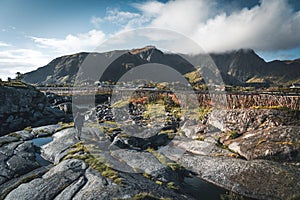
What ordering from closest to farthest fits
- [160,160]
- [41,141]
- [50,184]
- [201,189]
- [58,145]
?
[50,184] → [201,189] → [160,160] → [58,145] → [41,141]

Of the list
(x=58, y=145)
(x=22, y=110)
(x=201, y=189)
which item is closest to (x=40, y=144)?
(x=58, y=145)

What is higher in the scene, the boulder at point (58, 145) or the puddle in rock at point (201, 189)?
the boulder at point (58, 145)

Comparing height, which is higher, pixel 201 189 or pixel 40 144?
pixel 40 144

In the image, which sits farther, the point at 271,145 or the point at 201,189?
the point at 271,145

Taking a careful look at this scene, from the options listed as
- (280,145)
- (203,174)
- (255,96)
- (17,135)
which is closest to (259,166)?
(280,145)

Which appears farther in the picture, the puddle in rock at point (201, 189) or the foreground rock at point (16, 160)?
the foreground rock at point (16, 160)

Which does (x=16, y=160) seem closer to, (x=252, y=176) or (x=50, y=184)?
(x=50, y=184)

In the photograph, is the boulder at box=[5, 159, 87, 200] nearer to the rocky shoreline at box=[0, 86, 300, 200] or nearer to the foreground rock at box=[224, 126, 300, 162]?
the rocky shoreline at box=[0, 86, 300, 200]

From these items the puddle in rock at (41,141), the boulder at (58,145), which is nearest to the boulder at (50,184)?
the boulder at (58,145)

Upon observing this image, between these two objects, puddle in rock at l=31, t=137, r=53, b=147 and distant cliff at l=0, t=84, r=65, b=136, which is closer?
puddle in rock at l=31, t=137, r=53, b=147

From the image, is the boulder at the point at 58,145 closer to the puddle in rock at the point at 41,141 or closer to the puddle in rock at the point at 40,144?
the puddle in rock at the point at 40,144

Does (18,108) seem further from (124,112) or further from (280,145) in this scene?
(280,145)

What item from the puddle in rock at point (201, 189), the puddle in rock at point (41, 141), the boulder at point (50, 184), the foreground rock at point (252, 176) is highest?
the boulder at point (50, 184)

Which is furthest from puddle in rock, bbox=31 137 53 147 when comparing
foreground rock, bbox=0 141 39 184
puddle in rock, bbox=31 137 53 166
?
foreground rock, bbox=0 141 39 184
